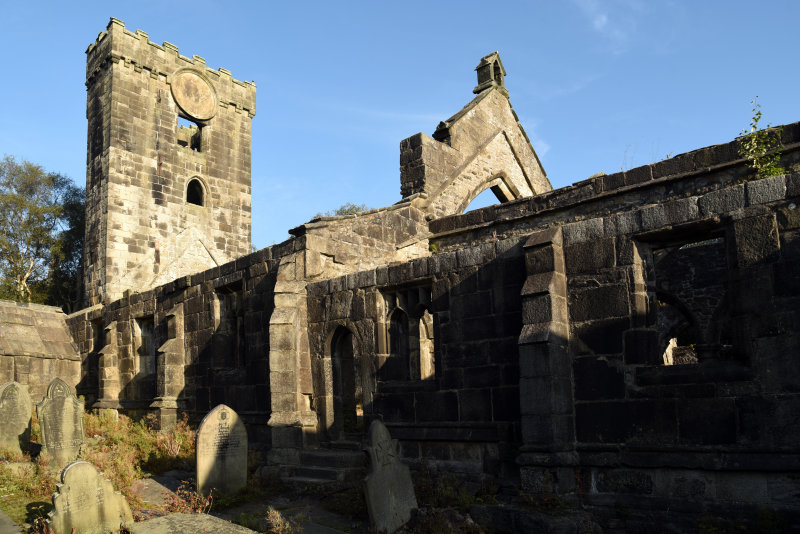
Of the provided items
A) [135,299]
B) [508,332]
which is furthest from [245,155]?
[508,332]

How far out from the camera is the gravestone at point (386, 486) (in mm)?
7590

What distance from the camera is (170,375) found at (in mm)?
15102

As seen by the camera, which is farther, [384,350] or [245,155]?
[245,155]

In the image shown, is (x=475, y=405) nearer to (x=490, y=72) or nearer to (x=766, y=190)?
(x=766, y=190)

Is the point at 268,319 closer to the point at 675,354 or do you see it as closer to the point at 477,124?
the point at 477,124

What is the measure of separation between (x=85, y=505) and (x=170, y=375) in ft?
26.4

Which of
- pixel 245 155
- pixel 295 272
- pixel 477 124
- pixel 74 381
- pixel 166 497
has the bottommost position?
pixel 166 497

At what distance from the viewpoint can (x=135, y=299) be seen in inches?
707

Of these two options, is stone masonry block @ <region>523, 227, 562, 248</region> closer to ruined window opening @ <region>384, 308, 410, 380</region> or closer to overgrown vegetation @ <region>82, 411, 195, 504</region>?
ruined window opening @ <region>384, 308, 410, 380</region>

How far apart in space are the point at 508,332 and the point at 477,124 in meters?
11.0

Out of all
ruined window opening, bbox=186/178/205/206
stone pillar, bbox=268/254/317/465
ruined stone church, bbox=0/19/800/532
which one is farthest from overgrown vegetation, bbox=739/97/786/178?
ruined window opening, bbox=186/178/205/206

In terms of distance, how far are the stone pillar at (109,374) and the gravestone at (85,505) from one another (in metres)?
11.3

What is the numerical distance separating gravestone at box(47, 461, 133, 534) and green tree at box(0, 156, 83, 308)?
23.7m

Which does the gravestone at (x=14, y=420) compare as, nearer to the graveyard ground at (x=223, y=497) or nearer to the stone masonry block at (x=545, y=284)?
the graveyard ground at (x=223, y=497)
